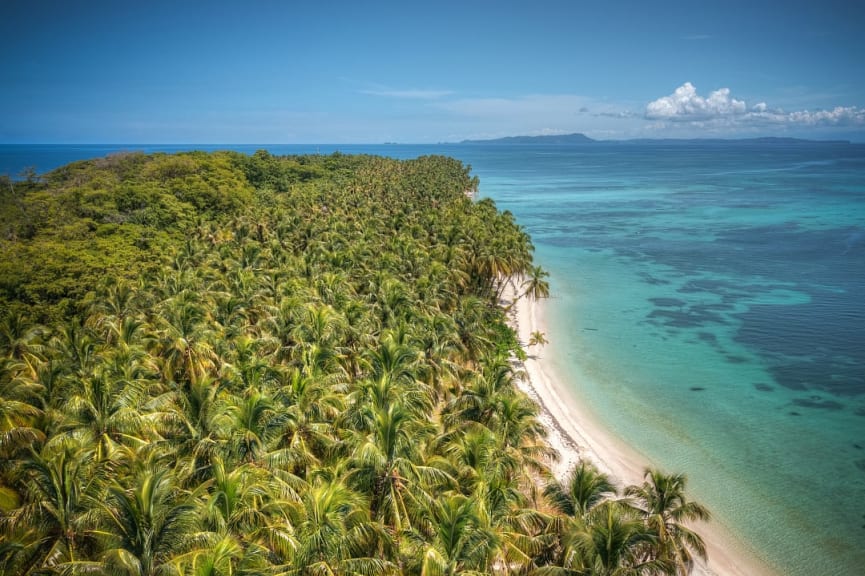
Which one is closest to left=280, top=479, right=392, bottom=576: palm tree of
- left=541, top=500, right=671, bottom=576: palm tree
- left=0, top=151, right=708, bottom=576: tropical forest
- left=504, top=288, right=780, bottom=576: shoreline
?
left=0, top=151, right=708, bottom=576: tropical forest

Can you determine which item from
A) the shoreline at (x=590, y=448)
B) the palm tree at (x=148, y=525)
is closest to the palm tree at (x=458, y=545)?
the palm tree at (x=148, y=525)

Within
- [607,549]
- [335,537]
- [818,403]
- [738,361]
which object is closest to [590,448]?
[607,549]

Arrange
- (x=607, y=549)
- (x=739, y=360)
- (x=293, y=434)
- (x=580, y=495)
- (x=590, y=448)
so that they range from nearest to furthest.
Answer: (x=607, y=549) < (x=580, y=495) < (x=293, y=434) < (x=590, y=448) < (x=739, y=360)

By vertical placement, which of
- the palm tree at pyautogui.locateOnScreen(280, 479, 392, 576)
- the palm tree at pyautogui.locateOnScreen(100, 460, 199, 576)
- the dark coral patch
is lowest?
the dark coral patch

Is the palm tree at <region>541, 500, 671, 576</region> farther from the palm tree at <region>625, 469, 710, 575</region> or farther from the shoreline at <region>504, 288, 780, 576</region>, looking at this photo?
the shoreline at <region>504, 288, 780, 576</region>

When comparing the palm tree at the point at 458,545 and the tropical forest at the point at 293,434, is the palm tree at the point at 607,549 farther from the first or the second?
the palm tree at the point at 458,545

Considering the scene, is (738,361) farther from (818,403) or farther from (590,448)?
(590,448)
